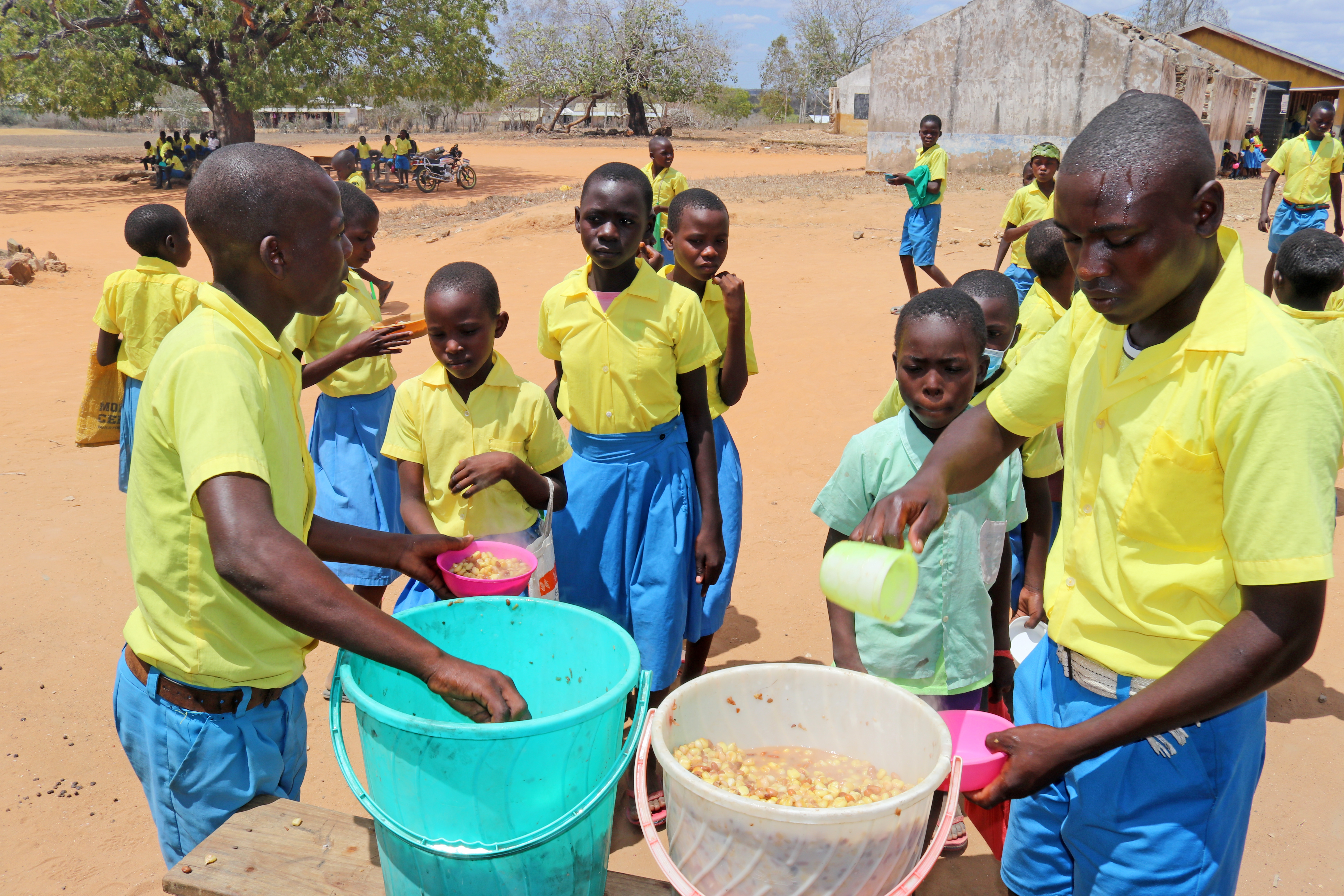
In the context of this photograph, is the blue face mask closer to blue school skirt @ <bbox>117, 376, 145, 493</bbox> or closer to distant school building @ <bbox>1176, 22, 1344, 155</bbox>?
blue school skirt @ <bbox>117, 376, 145, 493</bbox>

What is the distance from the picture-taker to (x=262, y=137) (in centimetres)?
3991

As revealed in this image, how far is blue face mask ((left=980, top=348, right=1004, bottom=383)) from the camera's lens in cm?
329

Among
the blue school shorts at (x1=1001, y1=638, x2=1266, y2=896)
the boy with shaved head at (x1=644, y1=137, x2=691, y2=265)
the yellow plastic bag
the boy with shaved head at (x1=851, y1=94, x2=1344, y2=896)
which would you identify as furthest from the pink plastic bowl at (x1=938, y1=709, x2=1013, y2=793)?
the boy with shaved head at (x1=644, y1=137, x2=691, y2=265)

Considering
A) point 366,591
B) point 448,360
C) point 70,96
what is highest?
point 70,96

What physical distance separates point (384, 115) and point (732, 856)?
49.7 metres

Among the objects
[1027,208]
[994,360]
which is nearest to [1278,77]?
[1027,208]

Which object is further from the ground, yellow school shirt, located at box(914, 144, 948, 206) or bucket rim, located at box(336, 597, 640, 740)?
yellow school shirt, located at box(914, 144, 948, 206)

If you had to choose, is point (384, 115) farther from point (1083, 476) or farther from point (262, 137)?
point (1083, 476)

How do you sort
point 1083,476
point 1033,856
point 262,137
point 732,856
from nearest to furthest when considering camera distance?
point 732,856
point 1083,476
point 1033,856
point 262,137

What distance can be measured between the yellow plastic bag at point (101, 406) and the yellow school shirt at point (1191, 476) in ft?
15.6

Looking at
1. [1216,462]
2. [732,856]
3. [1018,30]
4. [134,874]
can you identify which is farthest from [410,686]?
[1018,30]

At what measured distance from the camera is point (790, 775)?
1.52 metres

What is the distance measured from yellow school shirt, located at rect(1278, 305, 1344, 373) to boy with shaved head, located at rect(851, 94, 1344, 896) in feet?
11.7

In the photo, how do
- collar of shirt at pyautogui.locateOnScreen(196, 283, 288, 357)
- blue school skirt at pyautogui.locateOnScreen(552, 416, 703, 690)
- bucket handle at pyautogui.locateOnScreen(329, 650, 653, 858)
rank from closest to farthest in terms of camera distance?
bucket handle at pyautogui.locateOnScreen(329, 650, 653, 858) → collar of shirt at pyautogui.locateOnScreen(196, 283, 288, 357) → blue school skirt at pyautogui.locateOnScreen(552, 416, 703, 690)
